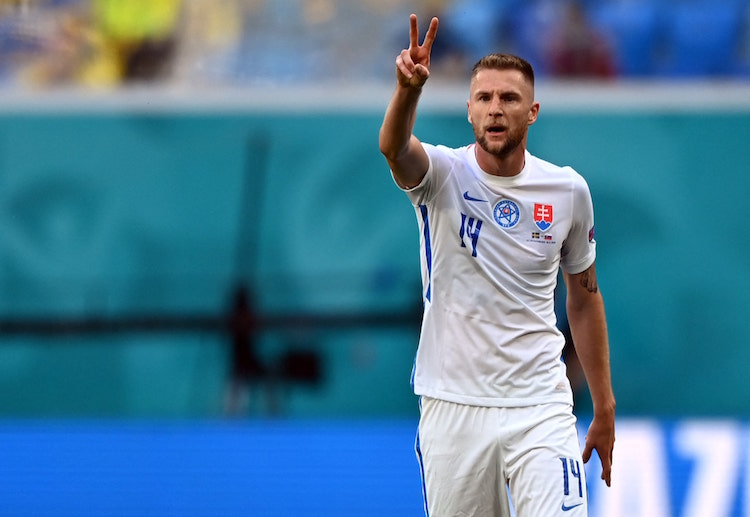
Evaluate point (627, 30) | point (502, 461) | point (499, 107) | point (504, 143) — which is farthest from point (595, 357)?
point (627, 30)

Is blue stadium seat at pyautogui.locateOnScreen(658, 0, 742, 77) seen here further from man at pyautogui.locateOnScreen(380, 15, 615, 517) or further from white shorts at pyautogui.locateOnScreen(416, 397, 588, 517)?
white shorts at pyautogui.locateOnScreen(416, 397, 588, 517)

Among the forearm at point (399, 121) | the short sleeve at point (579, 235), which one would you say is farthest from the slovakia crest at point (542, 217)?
the forearm at point (399, 121)

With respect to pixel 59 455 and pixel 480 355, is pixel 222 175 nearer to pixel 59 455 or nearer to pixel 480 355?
pixel 59 455

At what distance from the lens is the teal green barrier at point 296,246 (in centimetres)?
1137

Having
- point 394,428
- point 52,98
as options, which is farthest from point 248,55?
point 394,428

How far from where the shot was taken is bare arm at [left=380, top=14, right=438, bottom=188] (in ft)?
11.2

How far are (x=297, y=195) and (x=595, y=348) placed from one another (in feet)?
25.6

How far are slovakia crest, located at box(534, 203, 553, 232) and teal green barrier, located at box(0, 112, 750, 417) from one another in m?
7.46

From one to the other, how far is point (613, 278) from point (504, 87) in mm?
8125

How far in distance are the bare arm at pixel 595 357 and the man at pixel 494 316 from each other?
0.20 meters

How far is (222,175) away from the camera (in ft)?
38.5

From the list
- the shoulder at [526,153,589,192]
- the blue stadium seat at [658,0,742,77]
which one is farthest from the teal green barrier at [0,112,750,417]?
the shoulder at [526,153,589,192]

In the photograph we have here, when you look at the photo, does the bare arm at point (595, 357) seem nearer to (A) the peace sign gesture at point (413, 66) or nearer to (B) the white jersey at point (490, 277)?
(B) the white jersey at point (490, 277)

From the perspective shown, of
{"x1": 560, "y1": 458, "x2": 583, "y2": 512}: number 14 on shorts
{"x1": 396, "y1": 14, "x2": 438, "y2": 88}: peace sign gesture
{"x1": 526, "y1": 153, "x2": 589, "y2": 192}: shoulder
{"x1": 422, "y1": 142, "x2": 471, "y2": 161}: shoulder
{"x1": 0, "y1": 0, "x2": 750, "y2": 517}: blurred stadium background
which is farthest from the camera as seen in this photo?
{"x1": 0, "y1": 0, "x2": 750, "y2": 517}: blurred stadium background
